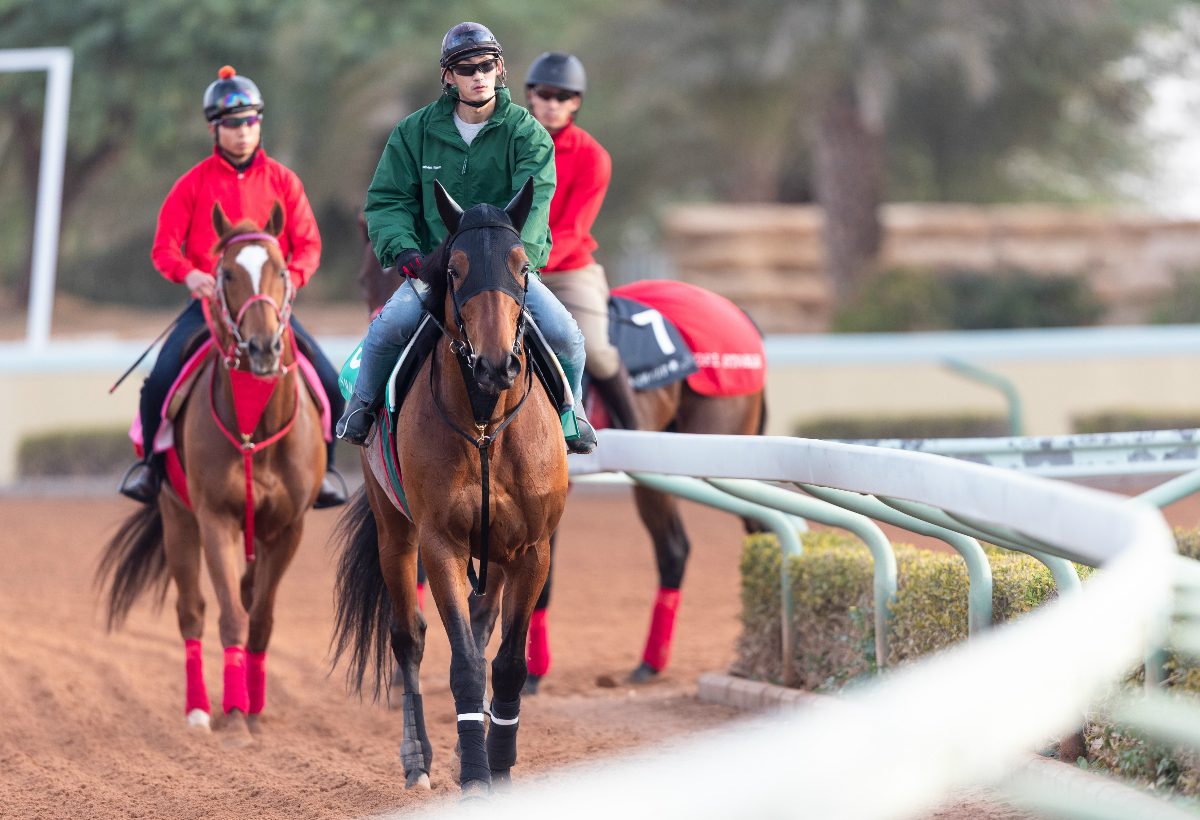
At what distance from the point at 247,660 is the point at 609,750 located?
5.83ft

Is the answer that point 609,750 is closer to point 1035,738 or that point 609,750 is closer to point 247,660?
point 247,660

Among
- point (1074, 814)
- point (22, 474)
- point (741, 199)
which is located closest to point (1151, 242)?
point (741, 199)

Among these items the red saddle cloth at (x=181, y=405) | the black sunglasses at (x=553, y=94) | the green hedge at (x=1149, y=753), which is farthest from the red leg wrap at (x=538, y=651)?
the green hedge at (x=1149, y=753)

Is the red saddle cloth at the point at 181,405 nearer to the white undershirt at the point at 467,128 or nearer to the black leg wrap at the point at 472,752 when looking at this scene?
the white undershirt at the point at 467,128

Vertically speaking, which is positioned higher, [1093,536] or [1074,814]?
[1093,536]

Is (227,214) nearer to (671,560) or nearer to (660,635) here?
(671,560)

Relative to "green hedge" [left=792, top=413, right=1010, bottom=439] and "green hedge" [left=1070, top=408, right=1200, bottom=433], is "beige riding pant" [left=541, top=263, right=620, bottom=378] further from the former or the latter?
"green hedge" [left=1070, top=408, right=1200, bottom=433]

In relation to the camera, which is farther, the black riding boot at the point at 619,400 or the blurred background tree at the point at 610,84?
the blurred background tree at the point at 610,84

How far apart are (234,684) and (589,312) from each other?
2319 millimetres

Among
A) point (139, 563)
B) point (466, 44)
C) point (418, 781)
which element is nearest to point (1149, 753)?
point (418, 781)

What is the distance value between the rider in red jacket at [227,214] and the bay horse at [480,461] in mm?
1916

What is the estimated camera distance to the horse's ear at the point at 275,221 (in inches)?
266

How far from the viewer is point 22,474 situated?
640 inches

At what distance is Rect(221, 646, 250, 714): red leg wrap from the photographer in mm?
6609
